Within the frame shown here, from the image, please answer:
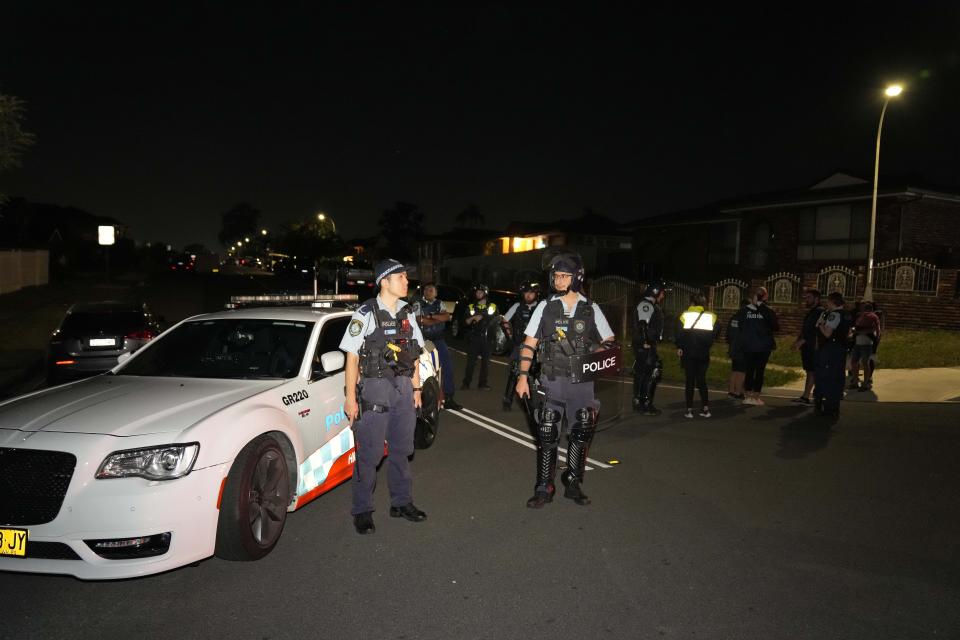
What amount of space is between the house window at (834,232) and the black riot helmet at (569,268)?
72.8 feet

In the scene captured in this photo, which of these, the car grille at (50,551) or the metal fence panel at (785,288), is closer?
the car grille at (50,551)

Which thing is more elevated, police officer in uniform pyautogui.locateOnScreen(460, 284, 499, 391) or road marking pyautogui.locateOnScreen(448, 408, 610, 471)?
police officer in uniform pyautogui.locateOnScreen(460, 284, 499, 391)

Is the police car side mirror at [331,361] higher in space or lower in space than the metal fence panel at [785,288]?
lower

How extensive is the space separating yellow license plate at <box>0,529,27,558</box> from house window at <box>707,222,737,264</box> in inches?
1114

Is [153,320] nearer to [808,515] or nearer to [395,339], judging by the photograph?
[395,339]

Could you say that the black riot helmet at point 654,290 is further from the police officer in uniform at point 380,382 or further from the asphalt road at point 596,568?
the police officer in uniform at point 380,382

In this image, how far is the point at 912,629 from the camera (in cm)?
357

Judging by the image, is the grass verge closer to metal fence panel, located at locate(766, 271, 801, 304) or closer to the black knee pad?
metal fence panel, located at locate(766, 271, 801, 304)

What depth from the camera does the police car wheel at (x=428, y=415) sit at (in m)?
7.03

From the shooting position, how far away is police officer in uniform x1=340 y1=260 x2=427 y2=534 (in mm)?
4703

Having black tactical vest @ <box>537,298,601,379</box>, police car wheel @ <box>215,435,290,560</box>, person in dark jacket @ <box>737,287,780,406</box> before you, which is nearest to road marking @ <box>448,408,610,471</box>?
black tactical vest @ <box>537,298,601,379</box>

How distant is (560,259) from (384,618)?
9.86ft

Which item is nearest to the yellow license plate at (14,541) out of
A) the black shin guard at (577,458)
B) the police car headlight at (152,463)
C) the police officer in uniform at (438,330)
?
the police car headlight at (152,463)

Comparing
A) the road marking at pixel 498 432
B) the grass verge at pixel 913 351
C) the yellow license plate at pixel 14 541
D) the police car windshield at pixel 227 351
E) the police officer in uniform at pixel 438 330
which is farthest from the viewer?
the grass verge at pixel 913 351
